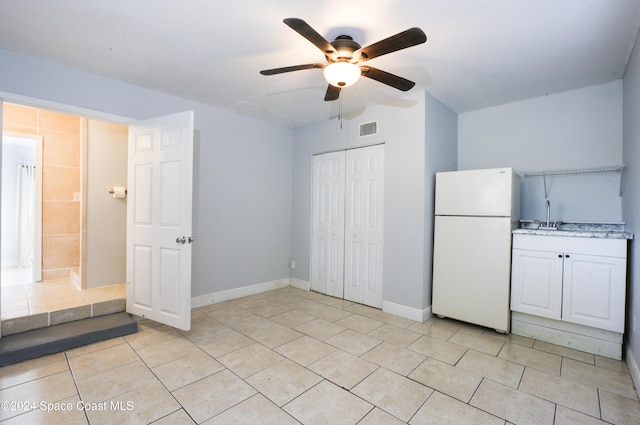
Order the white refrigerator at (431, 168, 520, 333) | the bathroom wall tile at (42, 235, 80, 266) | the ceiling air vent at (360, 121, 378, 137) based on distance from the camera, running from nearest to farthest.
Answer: the white refrigerator at (431, 168, 520, 333), the ceiling air vent at (360, 121, 378, 137), the bathroom wall tile at (42, 235, 80, 266)

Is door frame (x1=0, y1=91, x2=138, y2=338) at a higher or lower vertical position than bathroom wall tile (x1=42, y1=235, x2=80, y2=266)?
higher

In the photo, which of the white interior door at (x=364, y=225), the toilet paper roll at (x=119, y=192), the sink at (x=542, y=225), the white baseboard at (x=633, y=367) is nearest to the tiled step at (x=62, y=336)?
the toilet paper roll at (x=119, y=192)

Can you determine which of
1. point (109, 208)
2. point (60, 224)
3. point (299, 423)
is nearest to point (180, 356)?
point (299, 423)

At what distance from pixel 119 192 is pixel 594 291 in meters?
5.12

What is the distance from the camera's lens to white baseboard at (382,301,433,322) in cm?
326

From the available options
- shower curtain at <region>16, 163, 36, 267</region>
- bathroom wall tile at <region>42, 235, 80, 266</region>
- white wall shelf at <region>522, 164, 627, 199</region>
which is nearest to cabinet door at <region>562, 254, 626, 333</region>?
white wall shelf at <region>522, 164, 627, 199</region>

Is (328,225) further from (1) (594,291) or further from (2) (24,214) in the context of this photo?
(2) (24,214)

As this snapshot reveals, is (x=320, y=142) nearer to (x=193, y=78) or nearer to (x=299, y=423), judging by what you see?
(x=193, y=78)

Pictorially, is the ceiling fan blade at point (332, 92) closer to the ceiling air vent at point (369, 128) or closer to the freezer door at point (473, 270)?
the ceiling air vent at point (369, 128)

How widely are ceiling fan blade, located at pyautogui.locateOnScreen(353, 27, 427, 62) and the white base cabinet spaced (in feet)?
7.20

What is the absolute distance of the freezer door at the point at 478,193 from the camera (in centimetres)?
290

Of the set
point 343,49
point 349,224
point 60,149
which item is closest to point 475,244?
point 349,224

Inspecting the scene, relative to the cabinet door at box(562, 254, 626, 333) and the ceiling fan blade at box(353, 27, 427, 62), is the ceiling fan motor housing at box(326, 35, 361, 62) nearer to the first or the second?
the ceiling fan blade at box(353, 27, 427, 62)

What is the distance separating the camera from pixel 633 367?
2143 mm
